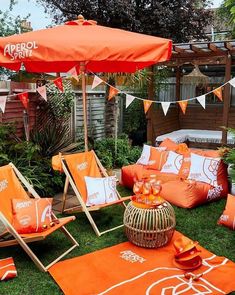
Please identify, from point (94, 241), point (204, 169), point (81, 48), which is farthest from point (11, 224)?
point (204, 169)

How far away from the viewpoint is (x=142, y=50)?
397 cm

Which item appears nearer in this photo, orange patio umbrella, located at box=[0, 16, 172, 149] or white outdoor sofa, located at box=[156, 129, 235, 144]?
orange patio umbrella, located at box=[0, 16, 172, 149]

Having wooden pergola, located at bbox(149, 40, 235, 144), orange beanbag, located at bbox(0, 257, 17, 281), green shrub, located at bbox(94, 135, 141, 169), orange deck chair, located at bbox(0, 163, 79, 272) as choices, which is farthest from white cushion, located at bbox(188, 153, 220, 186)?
orange beanbag, located at bbox(0, 257, 17, 281)

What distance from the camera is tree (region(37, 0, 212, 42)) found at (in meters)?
11.2

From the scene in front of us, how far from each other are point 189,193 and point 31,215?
248cm

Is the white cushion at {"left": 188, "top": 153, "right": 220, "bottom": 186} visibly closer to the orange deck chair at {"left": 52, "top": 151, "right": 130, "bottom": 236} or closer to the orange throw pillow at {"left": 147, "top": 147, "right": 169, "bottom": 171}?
the orange throw pillow at {"left": 147, "top": 147, "right": 169, "bottom": 171}

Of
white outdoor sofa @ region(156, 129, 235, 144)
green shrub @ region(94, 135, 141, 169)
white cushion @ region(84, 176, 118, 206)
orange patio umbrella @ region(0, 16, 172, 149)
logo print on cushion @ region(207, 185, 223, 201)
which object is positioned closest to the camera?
orange patio umbrella @ region(0, 16, 172, 149)

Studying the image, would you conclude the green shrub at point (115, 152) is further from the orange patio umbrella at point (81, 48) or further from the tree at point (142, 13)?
the tree at point (142, 13)

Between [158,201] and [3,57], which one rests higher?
[3,57]

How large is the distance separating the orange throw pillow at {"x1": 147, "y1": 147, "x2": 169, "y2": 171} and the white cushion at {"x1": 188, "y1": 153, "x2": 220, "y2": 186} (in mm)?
662

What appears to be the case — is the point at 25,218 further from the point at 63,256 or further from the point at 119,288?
the point at 119,288

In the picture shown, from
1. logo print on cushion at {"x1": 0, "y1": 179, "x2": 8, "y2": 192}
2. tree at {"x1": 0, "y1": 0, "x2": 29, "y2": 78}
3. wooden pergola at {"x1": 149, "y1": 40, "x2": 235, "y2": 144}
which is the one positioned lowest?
logo print on cushion at {"x1": 0, "y1": 179, "x2": 8, "y2": 192}

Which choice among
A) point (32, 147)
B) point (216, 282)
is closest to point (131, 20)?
point (32, 147)

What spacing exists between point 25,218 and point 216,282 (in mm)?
1978
